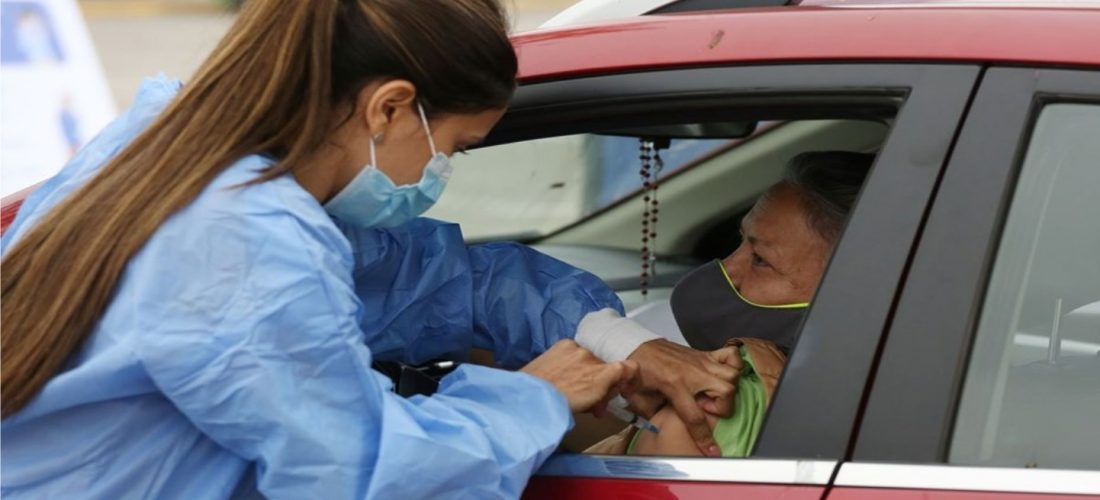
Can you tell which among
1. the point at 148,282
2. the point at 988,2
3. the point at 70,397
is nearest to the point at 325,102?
the point at 148,282

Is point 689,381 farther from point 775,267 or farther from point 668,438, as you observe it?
point 775,267

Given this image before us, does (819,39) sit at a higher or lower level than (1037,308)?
higher

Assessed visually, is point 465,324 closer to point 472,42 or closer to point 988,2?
point 472,42

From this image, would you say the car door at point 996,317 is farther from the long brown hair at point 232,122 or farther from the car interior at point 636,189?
the car interior at point 636,189

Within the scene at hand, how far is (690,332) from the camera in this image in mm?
2441

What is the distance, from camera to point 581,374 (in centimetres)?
190

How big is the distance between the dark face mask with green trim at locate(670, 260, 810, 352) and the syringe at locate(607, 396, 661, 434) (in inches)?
11.8

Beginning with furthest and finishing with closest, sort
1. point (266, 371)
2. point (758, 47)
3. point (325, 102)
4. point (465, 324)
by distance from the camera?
point (465, 324), point (758, 47), point (325, 102), point (266, 371)

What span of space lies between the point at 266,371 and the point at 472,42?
0.47 m

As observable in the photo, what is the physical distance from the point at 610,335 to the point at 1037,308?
2.34 ft

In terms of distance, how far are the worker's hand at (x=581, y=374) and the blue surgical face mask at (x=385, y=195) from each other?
0.81ft

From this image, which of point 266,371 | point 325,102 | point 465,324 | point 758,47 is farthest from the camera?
point 465,324

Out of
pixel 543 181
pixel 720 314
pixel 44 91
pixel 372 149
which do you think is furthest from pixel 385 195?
pixel 44 91

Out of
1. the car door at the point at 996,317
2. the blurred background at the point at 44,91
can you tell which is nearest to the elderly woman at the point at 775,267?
the car door at the point at 996,317
